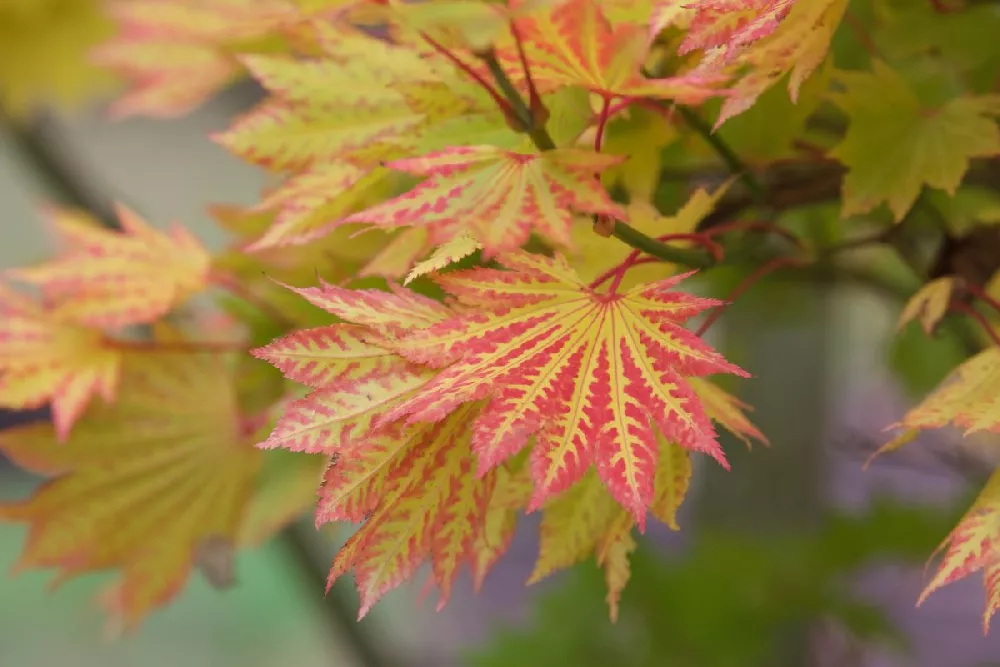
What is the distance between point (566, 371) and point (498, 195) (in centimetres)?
6

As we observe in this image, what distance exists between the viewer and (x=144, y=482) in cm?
48

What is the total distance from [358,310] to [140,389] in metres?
0.26

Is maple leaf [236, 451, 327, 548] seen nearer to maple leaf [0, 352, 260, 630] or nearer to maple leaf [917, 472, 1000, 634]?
maple leaf [0, 352, 260, 630]

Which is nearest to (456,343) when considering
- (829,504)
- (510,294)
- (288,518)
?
(510,294)

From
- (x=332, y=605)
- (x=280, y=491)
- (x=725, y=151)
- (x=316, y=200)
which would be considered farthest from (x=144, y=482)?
(x=332, y=605)

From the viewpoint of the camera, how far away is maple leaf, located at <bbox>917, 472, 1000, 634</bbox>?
0.88 feet

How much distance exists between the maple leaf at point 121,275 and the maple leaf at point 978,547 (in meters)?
0.33

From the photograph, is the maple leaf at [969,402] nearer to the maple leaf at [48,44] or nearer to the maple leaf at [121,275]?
the maple leaf at [121,275]

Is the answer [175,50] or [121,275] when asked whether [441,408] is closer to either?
[121,275]

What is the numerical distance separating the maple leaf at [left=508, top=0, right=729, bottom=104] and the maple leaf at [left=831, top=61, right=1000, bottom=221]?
0.12 metres

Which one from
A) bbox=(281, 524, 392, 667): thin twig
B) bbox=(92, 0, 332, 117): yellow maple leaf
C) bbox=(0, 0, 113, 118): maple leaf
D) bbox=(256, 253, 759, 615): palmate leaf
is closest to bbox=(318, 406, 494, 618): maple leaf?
bbox=(256, 253, 759, 615): palmate leaf

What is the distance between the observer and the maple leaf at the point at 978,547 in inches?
10.5

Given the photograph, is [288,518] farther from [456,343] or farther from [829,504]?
[829,504]

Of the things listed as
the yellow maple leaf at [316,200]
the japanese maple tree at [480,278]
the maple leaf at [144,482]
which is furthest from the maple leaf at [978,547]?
the maple leaf at [144,482]
